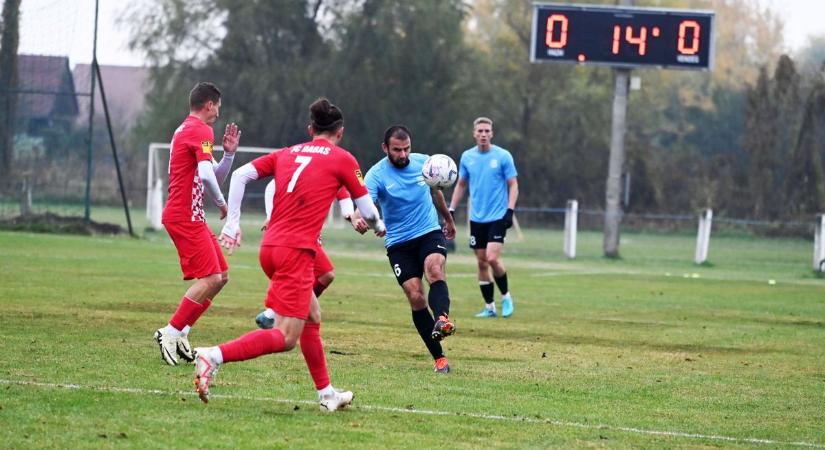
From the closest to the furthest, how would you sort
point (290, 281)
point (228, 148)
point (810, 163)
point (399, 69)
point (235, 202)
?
1. point (290, 281)
2. point (235, 202)
3. point (228, 148)
4. point (810, 163)
5. point (399, 69)

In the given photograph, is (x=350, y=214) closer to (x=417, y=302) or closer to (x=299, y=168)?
(x=299, y=168)

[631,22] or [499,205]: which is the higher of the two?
[631,22]

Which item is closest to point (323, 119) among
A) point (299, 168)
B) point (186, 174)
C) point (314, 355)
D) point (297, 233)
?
point (299, 168)

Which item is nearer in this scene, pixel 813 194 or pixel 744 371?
pixel 744 371

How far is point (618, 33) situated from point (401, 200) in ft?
62.9

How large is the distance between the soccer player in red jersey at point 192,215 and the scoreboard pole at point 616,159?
2231 cm

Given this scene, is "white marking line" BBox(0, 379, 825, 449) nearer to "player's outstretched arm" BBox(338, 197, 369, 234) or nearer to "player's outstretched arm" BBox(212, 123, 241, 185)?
"player's outstretched arm" BBox(338, 197, 369, 234)

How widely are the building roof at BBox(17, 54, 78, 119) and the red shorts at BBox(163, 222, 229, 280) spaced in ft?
66.8

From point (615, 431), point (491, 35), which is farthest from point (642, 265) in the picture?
point (491, 35)

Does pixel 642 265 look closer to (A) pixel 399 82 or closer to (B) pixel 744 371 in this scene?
(B) pixel 744 371

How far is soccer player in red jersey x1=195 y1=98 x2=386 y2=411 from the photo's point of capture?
7.96 m

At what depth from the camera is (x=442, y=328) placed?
10195mm

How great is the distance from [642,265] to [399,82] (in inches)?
1077

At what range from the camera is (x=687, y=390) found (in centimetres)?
1006
